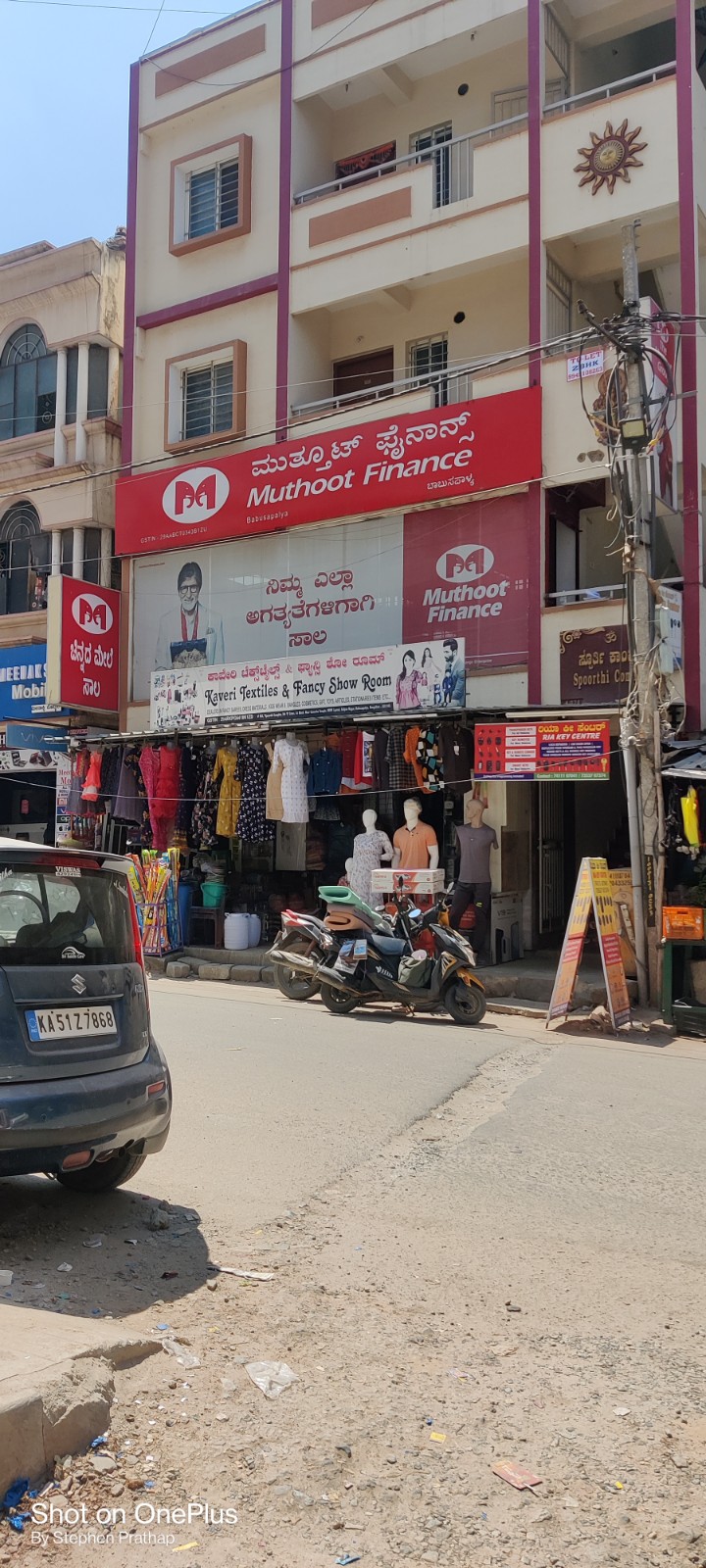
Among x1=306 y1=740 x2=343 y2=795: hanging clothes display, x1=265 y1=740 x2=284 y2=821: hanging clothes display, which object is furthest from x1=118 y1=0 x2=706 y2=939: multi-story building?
x1=265 y1=740 x2=284 y2=821: hanging clothes display

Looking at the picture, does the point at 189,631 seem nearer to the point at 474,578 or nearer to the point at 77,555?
the point at 77,555

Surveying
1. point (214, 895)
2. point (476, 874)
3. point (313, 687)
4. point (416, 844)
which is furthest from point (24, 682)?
point (476, 874)

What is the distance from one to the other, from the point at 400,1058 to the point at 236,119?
1727cm

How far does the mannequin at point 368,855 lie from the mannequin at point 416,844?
0.27 metres

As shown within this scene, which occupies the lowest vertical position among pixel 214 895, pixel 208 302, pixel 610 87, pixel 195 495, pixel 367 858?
pixel 214 895

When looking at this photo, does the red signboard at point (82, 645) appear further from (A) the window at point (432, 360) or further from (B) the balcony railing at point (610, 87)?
(B) the balcony railing at point (610, 87)

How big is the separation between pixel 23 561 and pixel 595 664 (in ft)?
42.0

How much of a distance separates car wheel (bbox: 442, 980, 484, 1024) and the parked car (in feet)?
20.3

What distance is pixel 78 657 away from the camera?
18.5 metres

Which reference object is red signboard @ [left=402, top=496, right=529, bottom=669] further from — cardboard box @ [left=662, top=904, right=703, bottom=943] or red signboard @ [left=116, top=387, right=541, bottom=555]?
cardboard box @ [left=662, top=904, right=703, bottom=943]

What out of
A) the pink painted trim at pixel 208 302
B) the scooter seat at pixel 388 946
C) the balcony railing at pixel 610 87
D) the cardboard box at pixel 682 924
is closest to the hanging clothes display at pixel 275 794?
the scooter seat at pixel 388 946

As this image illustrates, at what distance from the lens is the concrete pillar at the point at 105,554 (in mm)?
20844

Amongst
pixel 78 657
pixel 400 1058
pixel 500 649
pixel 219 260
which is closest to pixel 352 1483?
pixel 400 1058

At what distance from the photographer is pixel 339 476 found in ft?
53.9
